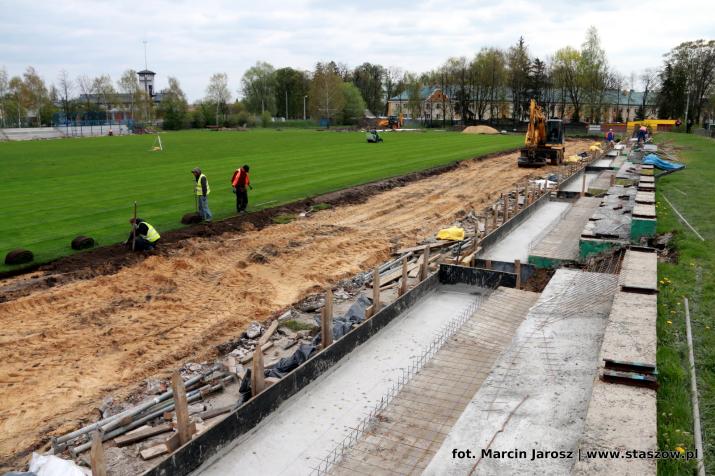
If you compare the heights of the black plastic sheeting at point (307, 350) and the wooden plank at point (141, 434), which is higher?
the black plastic sheeting at point (307, 350)

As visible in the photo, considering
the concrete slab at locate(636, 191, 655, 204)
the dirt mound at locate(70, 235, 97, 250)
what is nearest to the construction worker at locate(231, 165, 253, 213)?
the dirt mound at locate(70, 235, 97, 250)

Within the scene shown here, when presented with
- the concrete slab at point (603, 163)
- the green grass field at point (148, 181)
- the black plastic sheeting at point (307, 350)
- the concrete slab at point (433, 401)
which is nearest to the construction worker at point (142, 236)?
the green grass field at point (148, 181)

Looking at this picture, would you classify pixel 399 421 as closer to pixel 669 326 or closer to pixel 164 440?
pixel 164 440

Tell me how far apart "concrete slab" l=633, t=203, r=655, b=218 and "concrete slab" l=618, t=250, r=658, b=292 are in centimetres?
317

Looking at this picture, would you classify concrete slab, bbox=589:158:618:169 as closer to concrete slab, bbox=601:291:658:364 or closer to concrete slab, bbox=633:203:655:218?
concrete slab, bbox=633:203:655:218

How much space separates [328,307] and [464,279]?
5.25 metres

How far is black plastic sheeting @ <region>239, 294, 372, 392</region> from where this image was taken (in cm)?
831

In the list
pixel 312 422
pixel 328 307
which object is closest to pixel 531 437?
pixel 312 422

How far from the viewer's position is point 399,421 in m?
7.89

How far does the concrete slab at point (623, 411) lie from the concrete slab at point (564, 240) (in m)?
6.84

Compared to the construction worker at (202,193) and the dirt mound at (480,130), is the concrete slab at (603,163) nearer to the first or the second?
the construction worker at (202,193)

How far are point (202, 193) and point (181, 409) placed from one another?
1331 centimetres

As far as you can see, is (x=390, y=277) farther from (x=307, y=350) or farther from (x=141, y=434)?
(x=141, y=434)

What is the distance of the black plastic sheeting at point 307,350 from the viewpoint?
8312mm
